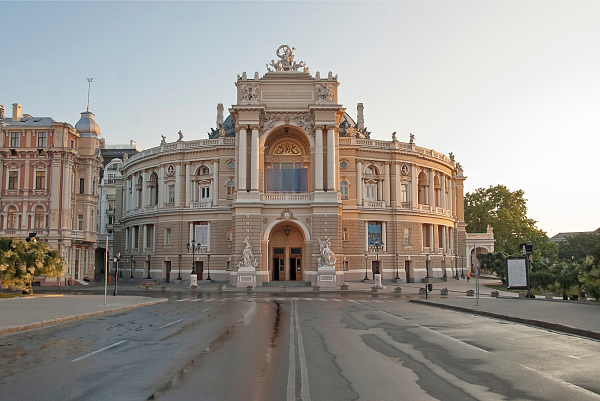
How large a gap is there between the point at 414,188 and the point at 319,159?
17555mm

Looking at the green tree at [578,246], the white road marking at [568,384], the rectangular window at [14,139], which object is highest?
the rectangular window at [14,139]

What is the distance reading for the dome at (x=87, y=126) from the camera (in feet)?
184

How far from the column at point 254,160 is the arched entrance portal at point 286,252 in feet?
19.3

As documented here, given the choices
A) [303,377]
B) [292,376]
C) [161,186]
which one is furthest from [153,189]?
[303,377]

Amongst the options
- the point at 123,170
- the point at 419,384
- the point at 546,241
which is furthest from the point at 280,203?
the point at 546,241

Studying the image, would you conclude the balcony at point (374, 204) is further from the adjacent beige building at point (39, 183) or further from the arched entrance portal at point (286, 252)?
the adjacent beige building at point (39, 183)

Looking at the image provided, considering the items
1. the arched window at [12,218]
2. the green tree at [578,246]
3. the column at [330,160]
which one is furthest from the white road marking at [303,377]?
the green tree at [578,246]

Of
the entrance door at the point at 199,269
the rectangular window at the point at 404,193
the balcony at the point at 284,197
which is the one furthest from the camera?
the rectangular window at the point at 404,193

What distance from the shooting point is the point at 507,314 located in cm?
2128

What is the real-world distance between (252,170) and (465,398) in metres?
44.6

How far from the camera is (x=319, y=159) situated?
5197cm

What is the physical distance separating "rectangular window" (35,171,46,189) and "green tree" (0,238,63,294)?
17674 millimetres

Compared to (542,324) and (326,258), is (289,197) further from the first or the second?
(542,324)

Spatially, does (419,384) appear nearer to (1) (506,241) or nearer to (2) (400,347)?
(2) (400,347)
